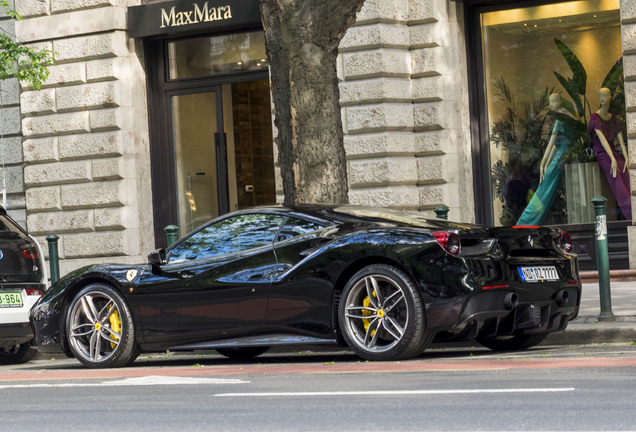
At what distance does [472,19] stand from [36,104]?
687cm

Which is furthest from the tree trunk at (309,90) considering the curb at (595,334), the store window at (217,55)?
the store window at (217,55)

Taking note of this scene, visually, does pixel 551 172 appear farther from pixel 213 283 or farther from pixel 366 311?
pixel 366 311

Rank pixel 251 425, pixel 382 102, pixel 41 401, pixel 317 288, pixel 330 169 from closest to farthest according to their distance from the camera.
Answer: pixel 251 425 < pixel 41 401 < pixel 317 288 < pixel 330 169 < pixel 382 102

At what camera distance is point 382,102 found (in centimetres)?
1672

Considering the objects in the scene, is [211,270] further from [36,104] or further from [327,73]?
[36,104]

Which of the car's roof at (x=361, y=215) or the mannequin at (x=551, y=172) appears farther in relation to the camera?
the mannequin at (x=551, y=172)

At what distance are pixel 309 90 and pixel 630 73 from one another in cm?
558

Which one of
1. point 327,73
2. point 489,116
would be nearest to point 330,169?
point 327,73

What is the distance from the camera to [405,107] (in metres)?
16.9

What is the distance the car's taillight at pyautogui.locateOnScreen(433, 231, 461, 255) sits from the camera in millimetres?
8398

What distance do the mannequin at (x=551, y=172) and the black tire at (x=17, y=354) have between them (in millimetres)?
7751

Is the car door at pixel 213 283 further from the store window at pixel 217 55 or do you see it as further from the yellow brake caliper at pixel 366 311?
the store window at pixel 217 55

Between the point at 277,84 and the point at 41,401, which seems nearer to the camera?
the point at 41,401

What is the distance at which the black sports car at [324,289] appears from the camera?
8.47 metres
